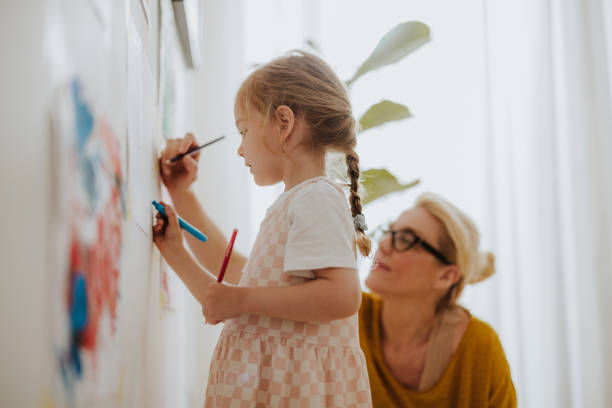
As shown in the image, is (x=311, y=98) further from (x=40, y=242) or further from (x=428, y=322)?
(x=428, y=322)

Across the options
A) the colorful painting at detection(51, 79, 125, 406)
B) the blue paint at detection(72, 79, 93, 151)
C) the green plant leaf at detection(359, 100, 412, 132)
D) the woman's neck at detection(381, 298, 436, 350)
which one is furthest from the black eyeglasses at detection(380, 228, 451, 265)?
the blue paint at detection(72, 79, 93, 151)

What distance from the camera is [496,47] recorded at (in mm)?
2045

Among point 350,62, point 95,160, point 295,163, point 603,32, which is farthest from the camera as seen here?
point 603,32

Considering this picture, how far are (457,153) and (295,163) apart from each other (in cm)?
127

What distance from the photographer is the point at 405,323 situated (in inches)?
58.0

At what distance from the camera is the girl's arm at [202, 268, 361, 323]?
2.29 feet

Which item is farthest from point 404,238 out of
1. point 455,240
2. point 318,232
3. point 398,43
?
point 318,232

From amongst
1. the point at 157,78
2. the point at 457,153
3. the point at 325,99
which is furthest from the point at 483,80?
the point at 157,78

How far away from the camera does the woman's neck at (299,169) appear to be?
0.85 m

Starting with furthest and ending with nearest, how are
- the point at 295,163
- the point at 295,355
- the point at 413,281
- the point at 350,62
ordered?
1. the point at 350,62
2. the point at 413,281
3. the point at 295,163
4. the point at 295,355

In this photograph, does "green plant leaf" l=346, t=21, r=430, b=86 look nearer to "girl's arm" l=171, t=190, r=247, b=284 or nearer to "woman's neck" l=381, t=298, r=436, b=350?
"girl's arm" l=171, t=190, r=247, b=284

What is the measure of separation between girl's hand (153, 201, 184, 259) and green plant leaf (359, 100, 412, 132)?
62 cm

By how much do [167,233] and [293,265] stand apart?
0.86 ft

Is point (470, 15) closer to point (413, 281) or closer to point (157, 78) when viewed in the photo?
point (413, 281)
